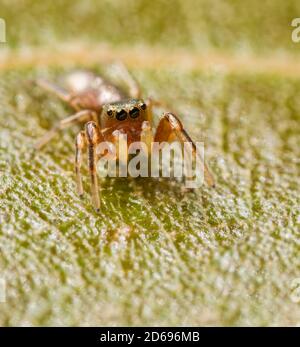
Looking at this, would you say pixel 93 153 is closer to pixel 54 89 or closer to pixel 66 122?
pixel 66 122

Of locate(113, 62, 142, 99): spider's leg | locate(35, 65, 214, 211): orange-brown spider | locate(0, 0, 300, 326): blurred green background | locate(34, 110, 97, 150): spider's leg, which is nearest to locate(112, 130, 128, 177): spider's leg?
locate(35, 65, 214, 211): orange-brown spider

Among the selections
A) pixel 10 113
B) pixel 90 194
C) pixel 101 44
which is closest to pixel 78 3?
pixel 101 44

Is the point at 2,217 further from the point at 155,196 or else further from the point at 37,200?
Answer: the point at 155,196

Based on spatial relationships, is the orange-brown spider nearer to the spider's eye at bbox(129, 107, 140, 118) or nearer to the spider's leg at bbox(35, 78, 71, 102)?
the spider's eye at bbox(129, 107, 140, 118)

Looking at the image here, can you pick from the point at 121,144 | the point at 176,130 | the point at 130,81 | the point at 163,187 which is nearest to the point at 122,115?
the point at 121,144

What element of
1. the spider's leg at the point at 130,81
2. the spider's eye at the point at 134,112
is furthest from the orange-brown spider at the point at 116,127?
the spider's leg at the point at 130,81

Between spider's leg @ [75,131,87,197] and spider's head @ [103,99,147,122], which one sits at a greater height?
spider's head @ [103,99,147,122]

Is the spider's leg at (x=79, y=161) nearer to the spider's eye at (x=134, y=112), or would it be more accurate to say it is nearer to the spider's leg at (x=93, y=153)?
the spider's leg at (x=93, y=153)
